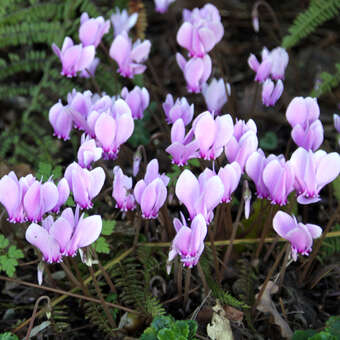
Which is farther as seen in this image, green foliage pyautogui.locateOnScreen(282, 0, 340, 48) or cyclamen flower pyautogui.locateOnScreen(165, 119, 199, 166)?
green foliage pyautogui.locateOnScreen(282, 0, 340, 48)

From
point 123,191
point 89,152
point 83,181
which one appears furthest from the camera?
point 123,191

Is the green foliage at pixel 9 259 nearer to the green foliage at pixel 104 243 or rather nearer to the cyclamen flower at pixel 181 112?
the green foliage at pixel 104 243

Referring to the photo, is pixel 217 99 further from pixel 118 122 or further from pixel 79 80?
pixel 79 80

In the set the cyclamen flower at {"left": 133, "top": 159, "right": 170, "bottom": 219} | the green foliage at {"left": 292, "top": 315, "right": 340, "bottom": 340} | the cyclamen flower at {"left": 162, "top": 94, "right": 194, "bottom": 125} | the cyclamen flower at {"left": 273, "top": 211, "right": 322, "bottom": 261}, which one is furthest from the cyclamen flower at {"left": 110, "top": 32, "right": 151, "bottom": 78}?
the green foliage at {"left": 292, "top": 315, "right": 340, "bottom": 340}

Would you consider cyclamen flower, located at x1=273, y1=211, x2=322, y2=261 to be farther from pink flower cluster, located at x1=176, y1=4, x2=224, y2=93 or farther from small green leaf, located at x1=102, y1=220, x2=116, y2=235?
pink flower cluster, located at x1=176, y1=4, x2=224, y2=93

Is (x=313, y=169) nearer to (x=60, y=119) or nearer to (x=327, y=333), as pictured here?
(x=327, y=333)

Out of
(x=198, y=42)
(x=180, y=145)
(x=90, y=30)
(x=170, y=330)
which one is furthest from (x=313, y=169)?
(x=90, y=30)
